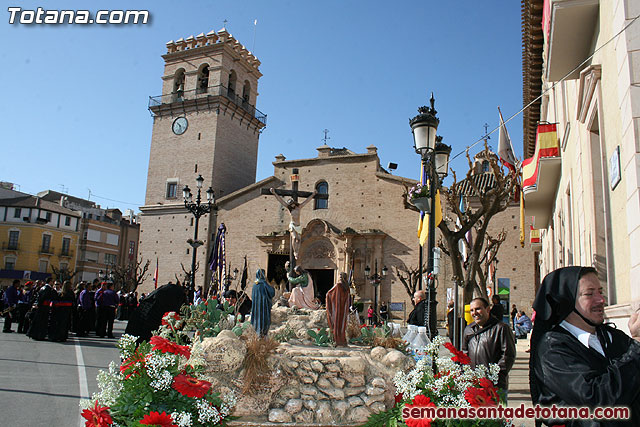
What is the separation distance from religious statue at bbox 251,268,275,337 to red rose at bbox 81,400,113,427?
19.4 ft

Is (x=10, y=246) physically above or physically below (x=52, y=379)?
above

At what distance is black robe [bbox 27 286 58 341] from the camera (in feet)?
43.2

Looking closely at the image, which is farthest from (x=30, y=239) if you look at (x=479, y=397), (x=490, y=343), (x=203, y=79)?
(x=479, y=397)

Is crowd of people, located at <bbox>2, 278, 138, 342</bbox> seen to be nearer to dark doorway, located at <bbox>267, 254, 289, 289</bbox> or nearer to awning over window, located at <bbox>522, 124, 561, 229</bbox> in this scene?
awning over window, located at <bbox>522, 124, 561, 229</bbox>

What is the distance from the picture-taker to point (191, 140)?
3688 cm

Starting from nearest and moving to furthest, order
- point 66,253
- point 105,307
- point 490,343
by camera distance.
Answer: point 490,343 < point 105,307 < point 66,253

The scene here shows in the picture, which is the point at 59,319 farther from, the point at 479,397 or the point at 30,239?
the point at 30,239

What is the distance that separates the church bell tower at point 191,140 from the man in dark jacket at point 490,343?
31.9 m

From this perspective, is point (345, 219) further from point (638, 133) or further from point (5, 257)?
point (5, 257)

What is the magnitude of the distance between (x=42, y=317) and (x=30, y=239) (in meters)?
42.5

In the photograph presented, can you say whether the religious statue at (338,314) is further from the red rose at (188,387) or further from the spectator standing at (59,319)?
the spectator standing at (59,319)

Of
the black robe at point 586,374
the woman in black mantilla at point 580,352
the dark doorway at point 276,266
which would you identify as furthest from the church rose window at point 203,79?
the black robe at point 586,374

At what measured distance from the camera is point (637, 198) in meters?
4.45

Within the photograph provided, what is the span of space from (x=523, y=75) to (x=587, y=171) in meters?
8.93
